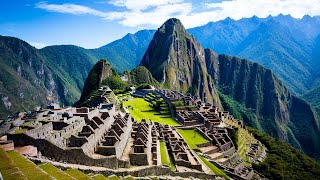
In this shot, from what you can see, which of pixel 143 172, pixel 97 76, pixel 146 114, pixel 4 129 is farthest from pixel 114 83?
pixel 143 172

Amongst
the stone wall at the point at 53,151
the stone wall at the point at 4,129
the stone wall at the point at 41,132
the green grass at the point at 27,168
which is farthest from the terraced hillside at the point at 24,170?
the stone wall at the point at 4,129

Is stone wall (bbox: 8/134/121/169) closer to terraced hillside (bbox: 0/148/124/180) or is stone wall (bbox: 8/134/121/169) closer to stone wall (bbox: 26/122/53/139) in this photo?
stone wall (bbox: 26/122/53/139)

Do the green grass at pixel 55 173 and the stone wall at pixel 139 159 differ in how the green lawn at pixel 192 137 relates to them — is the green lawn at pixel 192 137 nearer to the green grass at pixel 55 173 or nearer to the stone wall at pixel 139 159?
the stone wall at pixel 139 159

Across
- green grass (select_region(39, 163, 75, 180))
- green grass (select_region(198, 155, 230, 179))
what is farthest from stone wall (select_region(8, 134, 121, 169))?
green grass (select_region(198, 155, 230, 179))

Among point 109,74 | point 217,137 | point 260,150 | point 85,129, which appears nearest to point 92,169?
point 85,129

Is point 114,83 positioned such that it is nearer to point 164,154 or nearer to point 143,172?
point 164,154
